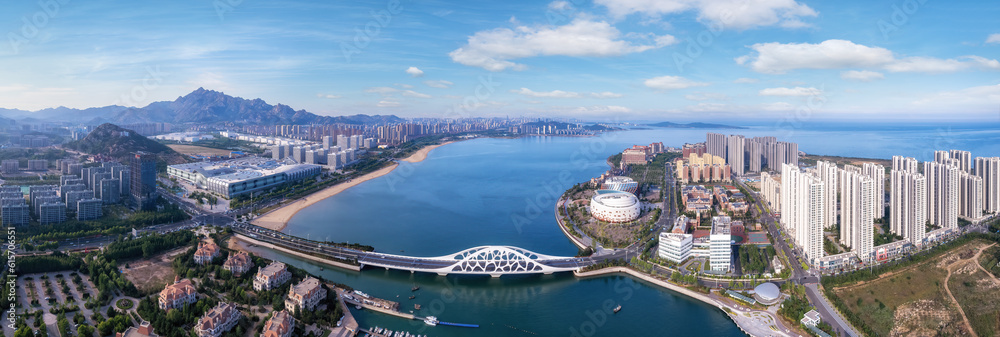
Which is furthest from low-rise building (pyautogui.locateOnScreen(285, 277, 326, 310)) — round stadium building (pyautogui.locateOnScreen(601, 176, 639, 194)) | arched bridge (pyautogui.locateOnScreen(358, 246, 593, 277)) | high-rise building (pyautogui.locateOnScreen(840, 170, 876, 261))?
round stadium building (pyautogui.locateOnScreen(601, 176, 639, 194))

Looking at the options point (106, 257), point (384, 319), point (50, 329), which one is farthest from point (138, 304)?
point (384, 319)

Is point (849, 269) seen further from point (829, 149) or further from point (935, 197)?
point (829, 149)

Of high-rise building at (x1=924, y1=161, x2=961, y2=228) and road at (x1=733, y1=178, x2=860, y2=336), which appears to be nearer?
road at (x1=733, y1=178, x2=860, y2=336)

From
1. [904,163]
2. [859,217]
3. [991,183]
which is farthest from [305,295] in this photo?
[991,183]

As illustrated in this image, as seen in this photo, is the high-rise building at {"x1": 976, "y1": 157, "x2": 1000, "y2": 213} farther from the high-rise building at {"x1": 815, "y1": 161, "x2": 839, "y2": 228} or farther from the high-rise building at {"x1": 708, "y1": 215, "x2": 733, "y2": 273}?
the high-rise building at {"x1": 708, "y1": 215, "x2": 733, "y2": 273}

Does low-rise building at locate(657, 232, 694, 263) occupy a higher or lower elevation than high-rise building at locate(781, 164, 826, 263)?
lower

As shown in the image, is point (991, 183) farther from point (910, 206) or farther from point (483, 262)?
point (483, 262)
